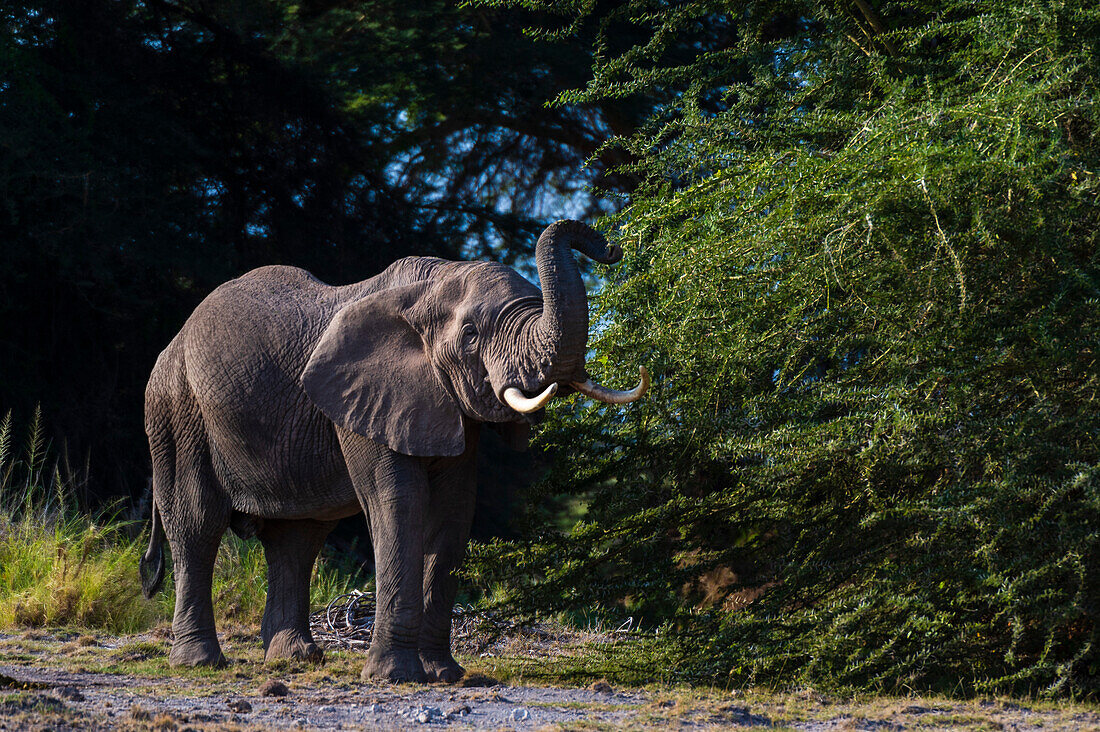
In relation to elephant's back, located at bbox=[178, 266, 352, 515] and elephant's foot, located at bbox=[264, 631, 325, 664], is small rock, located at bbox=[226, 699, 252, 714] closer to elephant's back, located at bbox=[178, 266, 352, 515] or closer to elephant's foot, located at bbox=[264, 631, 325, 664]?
elephant's back, located at bbox=[178, 266, 352, 515]

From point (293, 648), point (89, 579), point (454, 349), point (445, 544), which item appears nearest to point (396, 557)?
point (445, 544)

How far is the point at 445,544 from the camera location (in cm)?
582

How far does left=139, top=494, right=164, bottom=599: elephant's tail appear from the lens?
706 centimetres

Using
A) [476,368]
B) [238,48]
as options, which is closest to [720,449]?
[476,368]

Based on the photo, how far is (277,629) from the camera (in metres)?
6.57

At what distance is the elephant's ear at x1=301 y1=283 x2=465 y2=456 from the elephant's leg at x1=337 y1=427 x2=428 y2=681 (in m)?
0.14

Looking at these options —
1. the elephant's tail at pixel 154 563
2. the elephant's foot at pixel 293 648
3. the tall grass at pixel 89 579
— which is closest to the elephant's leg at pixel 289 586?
the elephant's foot at pixel 293 648

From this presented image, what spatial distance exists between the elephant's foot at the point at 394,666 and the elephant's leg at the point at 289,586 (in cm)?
108

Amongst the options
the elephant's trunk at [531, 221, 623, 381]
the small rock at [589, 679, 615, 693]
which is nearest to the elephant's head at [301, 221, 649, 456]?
the elephant's trunk at [531, 221, 623, 381]

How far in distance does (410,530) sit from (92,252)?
656 cm

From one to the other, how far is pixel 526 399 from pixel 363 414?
37.6 inches

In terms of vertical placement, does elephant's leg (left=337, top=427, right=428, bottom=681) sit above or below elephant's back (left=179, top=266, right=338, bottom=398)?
below

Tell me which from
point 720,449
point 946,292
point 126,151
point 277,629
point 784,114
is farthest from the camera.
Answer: point 126,151

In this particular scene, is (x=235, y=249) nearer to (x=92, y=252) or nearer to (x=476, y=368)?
(x=92, y=252)
